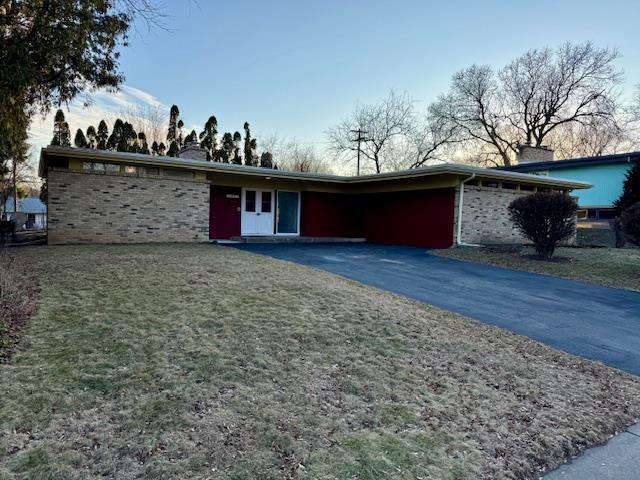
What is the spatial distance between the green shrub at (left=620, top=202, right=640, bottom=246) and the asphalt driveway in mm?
2203

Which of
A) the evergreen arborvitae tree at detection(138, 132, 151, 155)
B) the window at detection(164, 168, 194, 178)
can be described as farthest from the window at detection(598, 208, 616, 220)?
the evergreen arborvitae tree at detection(138, 132, 151, 155)

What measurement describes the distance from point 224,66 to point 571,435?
1408 centimetres

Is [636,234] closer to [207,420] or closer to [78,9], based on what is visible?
[207,420]

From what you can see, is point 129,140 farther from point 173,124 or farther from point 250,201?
point 250,201

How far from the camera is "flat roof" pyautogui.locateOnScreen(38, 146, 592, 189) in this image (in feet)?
38.9

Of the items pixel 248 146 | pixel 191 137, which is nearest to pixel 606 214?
pixel 248 146

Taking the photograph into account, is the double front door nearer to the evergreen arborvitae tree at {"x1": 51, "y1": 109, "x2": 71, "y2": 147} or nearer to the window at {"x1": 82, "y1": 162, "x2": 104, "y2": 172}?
the window at {"x1": 82, "y1": 162, "x2": 104, "y2": 172}

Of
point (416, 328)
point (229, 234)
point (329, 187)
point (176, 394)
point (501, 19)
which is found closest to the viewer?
point (176, 394)

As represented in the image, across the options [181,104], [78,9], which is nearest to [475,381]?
[78,9]

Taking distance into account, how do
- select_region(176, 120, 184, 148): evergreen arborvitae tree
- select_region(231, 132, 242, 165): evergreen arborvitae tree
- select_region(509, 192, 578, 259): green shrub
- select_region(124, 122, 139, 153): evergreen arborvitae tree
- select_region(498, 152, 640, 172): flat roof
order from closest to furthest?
select_region(509, 192, 578, 259): green shrub → select_region(498, 152, 640, 172): flat roof → select_region(124, 122, 139, 153): evergreen arborvitae tree → select_region(176, 120, 184, 148): evergreen arborvitae tree → select_region(231, 132, 242, 165): evergreen arborvitae tree

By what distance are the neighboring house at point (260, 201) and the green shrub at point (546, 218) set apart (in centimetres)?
247

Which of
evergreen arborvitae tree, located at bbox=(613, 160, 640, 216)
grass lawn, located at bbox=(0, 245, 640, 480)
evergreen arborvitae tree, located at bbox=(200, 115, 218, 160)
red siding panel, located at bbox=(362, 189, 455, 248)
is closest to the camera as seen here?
grass lawn, located at bbox=(0, 245, 640, 480)

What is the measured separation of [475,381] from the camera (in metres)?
3.75

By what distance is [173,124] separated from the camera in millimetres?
26516
